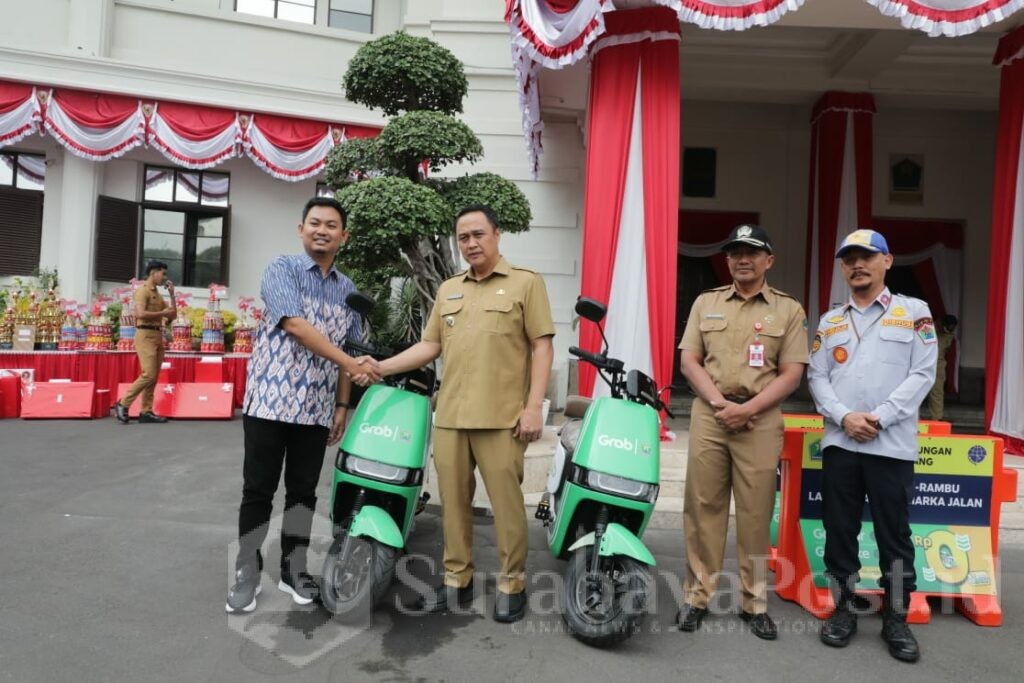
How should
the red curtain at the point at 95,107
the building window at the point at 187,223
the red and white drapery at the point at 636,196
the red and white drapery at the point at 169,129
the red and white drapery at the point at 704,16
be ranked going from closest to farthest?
the red and white drapery at the point at 704,16
the red and white drapery at the point at 636,196
the red and white drapery at the point at 169,129
the red curtain at the point at 95,107
the building window at the point at 187,223

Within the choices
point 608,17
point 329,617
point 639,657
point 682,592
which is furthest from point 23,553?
point 608,17

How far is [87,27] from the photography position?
973 cm

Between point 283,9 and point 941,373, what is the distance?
448 inches

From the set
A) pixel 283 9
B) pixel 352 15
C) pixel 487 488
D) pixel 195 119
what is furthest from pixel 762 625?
pixel 283 9

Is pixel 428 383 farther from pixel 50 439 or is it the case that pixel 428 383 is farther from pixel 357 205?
pixel 50 439

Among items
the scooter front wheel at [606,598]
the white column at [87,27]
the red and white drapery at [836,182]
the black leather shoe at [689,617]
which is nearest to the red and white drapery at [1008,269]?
the red and white drapery at [836,182]

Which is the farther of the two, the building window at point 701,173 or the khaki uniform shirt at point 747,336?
the building window at point 701,173

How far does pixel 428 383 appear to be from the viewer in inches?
116

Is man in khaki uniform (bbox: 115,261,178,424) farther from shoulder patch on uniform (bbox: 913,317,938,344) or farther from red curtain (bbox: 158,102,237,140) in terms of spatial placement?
shoulder patch on uniform (bbox: 913,317,938,344)

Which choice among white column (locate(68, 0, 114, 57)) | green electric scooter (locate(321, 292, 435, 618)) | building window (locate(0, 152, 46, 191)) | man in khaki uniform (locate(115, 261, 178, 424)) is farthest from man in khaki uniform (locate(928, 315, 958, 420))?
building window (locate(0, 152, 46, 191))

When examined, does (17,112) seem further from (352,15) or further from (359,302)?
(359,302)

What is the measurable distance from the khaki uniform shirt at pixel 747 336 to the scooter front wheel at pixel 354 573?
152cm

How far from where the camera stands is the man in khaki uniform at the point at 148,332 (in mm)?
6930

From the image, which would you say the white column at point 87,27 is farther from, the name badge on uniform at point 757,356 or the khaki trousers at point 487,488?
the name badge on uniform at point 757,356
